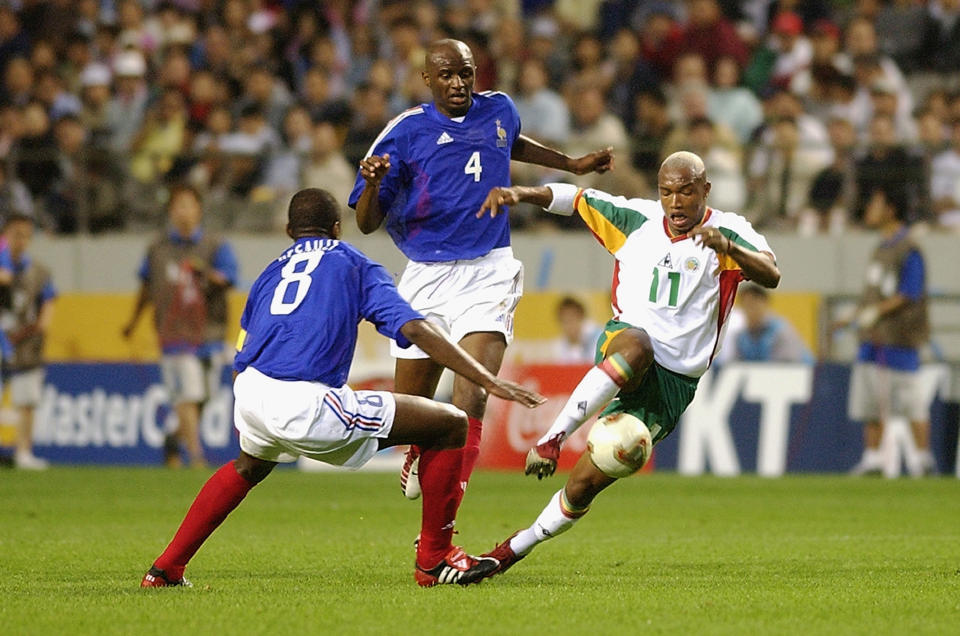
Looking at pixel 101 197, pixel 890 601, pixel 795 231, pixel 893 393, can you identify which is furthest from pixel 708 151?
pixel 890 601

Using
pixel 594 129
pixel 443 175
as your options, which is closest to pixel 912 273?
pixel 594 129

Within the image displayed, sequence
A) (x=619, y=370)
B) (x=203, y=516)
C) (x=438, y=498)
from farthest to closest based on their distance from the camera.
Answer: (x=619, y=370) → (x=438, y=498) → (x=203, y=516)

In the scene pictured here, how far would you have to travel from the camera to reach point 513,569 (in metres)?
8.16

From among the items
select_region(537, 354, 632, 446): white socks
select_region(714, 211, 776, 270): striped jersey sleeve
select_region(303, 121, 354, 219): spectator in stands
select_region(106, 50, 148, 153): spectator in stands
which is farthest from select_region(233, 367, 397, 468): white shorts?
select_region(106, 50, 148, 153): spectator in stands

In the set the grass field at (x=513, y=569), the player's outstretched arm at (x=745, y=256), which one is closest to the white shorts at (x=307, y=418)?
the grass field at (x=513, y=569)

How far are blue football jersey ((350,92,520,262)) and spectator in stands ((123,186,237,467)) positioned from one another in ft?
24.8

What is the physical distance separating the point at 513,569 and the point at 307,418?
1.84 m

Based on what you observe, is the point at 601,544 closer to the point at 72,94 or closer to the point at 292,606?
the point at 292,606

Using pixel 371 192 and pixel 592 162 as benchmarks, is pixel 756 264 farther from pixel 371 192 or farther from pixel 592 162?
pixel 371 192

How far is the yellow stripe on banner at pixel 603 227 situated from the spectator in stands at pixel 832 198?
31.8 ft

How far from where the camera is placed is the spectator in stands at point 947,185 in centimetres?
1695

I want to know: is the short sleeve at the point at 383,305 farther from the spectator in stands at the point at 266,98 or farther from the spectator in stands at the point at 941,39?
the spectator in stands at the point at 941,39

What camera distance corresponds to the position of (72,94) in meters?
19.6

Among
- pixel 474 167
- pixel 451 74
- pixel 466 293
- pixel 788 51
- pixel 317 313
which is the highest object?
pixel 788 51
